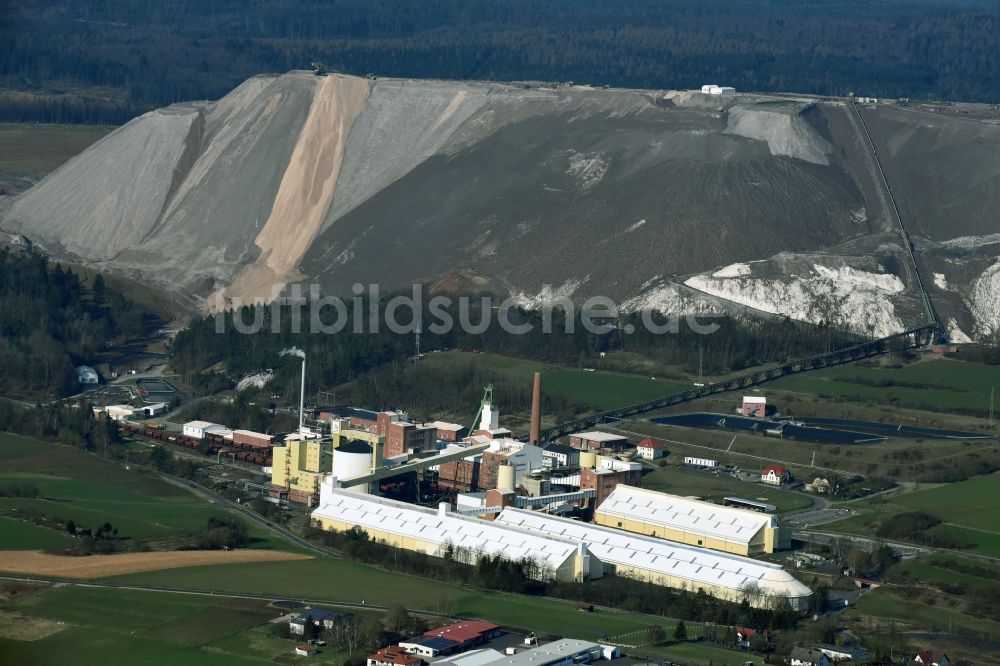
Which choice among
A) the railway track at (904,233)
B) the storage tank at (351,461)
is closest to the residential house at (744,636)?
the storage tank at (351,461)

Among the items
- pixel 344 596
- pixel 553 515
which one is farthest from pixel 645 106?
pixel 344 596

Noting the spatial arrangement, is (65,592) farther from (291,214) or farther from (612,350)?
(291,214)

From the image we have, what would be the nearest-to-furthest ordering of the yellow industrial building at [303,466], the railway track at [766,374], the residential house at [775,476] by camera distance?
the yellow industrial building at [303,466] → the residential house at [775,476] → the railway track at [766,374]

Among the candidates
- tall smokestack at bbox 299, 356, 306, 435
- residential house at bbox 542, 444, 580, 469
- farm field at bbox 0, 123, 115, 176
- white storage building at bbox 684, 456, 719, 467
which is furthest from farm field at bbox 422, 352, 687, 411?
farm field at bbox 0, 123, 115, 176

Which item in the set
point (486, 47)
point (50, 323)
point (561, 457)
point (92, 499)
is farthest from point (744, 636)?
point (486, 47)

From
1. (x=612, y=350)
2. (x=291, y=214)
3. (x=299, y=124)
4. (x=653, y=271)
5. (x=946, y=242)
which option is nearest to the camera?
(x=612, y=350)

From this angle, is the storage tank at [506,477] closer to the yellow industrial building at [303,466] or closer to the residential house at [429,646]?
the yellow industrial building at [303,466]
